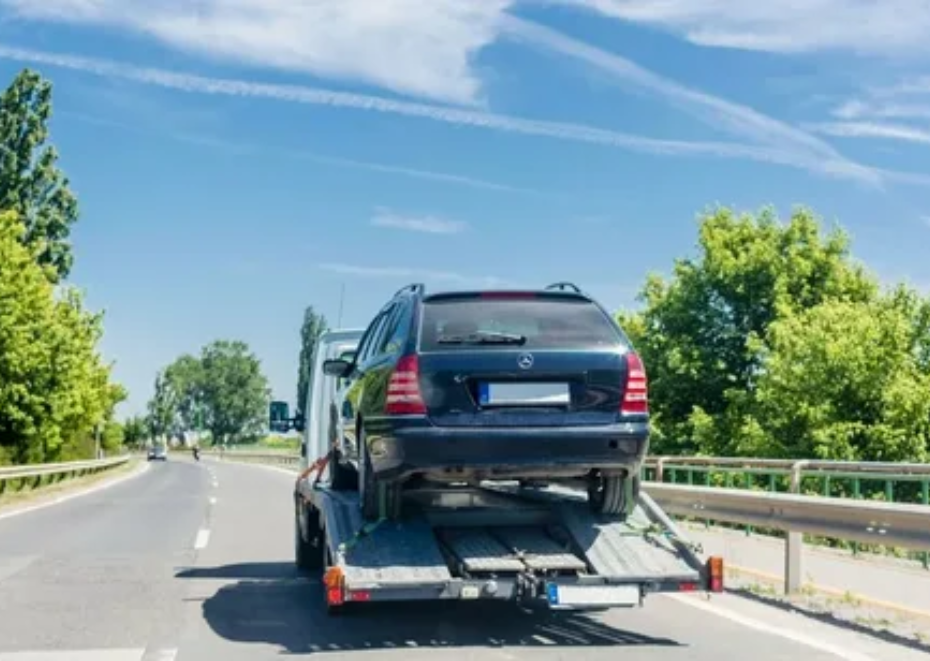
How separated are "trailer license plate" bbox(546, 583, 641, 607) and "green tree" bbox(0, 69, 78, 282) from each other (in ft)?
194

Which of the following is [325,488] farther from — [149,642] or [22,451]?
[22,451]

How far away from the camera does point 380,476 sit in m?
7.96

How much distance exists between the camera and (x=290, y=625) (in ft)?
28.4

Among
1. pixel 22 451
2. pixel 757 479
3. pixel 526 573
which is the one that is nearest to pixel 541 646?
pixel 526 573

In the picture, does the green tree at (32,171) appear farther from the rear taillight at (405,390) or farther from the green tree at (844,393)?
the rear taillight at (405,390)

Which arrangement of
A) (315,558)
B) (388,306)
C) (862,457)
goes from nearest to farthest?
(388,306) → (315,558) → (862,457)

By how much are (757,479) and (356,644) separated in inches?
713

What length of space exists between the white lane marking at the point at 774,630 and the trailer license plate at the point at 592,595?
1.17 metres

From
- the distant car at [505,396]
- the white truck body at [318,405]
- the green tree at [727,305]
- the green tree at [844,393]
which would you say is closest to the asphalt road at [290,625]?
the distant car at [505,396]

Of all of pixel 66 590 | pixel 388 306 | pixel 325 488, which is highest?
pixel 388 306

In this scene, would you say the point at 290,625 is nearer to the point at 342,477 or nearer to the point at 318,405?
the point at 342,477

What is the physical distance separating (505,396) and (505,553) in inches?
40.3

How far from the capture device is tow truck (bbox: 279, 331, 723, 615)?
7.37 m

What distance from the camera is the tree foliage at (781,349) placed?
137 ft
